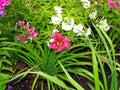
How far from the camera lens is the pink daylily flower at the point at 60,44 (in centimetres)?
296

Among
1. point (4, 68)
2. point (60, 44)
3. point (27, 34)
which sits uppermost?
point (27, 34)

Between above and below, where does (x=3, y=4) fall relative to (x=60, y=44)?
above

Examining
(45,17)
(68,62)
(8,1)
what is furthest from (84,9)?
(8,1)

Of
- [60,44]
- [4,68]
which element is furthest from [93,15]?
[4,68]

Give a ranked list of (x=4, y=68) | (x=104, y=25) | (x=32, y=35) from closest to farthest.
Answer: (x=4, y=68), (x=32, y=35), (x=104, y=25)

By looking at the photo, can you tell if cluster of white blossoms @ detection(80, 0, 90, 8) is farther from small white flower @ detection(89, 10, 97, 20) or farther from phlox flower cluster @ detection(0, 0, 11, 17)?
phlox flower cluster @ detection(0, 0, 11, 17)

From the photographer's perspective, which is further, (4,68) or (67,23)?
(67,23)

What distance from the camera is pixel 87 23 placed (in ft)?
11.2

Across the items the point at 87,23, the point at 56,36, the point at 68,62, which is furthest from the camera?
the point at 87,23

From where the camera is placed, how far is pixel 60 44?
3000 millimetres

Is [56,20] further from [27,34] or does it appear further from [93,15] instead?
[93,15]

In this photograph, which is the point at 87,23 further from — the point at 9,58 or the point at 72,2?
the point at 9,58

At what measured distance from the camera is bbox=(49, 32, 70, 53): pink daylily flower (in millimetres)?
2961

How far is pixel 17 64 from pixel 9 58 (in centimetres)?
10
